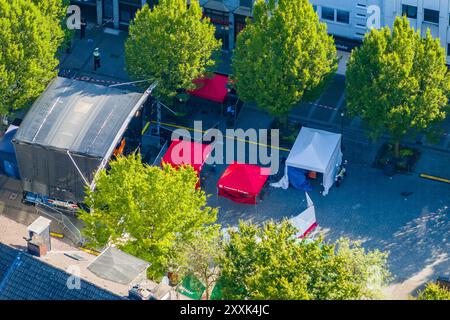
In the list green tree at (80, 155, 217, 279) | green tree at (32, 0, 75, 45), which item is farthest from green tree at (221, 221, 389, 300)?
green tree at (32, 0, 75, 45)

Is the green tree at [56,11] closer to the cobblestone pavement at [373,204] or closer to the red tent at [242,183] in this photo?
the cobblestone pavement at [373,204]

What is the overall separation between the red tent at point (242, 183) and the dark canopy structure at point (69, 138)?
940 cm

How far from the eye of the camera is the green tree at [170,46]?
121625 mm

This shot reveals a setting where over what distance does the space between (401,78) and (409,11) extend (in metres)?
11.7

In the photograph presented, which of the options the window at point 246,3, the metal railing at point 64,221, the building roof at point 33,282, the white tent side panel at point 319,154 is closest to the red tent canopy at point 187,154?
the white tent side panel at point 319,154

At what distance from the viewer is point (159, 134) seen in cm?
12562

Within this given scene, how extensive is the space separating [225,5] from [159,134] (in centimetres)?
1545

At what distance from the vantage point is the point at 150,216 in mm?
103438

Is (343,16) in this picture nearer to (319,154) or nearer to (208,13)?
(208,13)

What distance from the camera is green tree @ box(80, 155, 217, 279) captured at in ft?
337

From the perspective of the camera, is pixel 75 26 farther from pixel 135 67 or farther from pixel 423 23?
pixel 423 23

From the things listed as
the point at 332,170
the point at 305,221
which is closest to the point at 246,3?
the point at 332,170

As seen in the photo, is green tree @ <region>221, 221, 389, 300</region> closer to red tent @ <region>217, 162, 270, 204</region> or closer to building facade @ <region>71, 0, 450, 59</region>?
red tent @ <region>217, 162, 270, 204</region>

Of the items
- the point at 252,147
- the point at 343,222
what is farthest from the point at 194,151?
the point at 343,222
